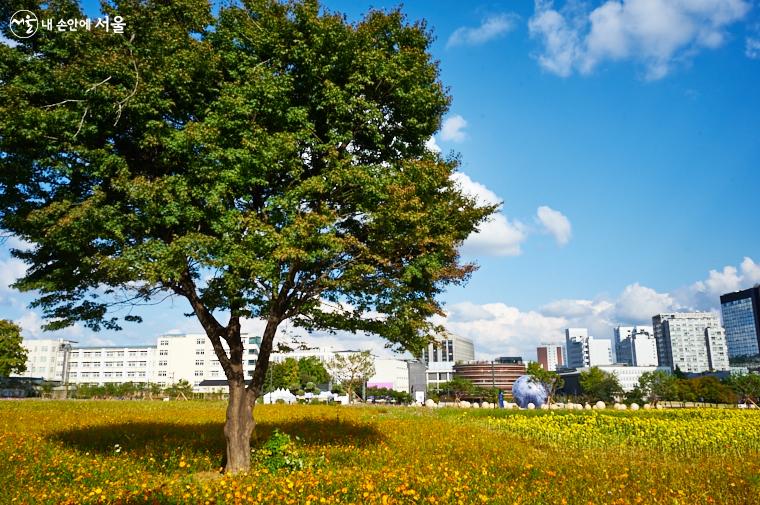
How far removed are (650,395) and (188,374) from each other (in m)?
113

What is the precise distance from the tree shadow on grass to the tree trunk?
2.11 metres

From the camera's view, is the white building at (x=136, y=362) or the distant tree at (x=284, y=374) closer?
the distant tree at (x=284, y=374)

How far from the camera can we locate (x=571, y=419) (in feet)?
71.6

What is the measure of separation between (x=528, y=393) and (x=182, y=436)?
88.1ft

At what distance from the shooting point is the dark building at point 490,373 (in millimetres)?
176438

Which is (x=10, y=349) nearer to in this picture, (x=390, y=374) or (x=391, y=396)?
(x=391, y=396)

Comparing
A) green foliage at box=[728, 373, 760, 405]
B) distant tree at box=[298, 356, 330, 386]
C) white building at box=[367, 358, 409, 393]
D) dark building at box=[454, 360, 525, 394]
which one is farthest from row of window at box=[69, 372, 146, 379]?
green foliage at box=[728, 373, 760, 405]

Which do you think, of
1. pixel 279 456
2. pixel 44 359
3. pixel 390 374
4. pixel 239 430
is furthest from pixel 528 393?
pixel 44 359

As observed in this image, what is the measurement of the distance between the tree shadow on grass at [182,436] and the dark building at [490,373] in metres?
161

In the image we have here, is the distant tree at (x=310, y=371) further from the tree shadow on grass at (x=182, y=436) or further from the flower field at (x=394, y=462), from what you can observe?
the tree shadow on grass at (x=182, y=436)

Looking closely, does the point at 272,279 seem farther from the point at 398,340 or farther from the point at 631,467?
the point at 631,467

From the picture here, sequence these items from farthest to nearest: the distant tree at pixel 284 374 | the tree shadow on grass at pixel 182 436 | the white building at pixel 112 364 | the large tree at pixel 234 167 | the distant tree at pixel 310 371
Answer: the white building at pixel 112 364 < the distant tree at pixel 310 371 < the distant tree at pixel 284 374 < the tree shadow on grass at pixel 182 436 < the large tree at pixel 234 167

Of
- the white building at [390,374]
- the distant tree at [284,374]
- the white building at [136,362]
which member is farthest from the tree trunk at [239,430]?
the white building at [390,374]

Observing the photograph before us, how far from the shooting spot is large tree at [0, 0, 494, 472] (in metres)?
10.8
